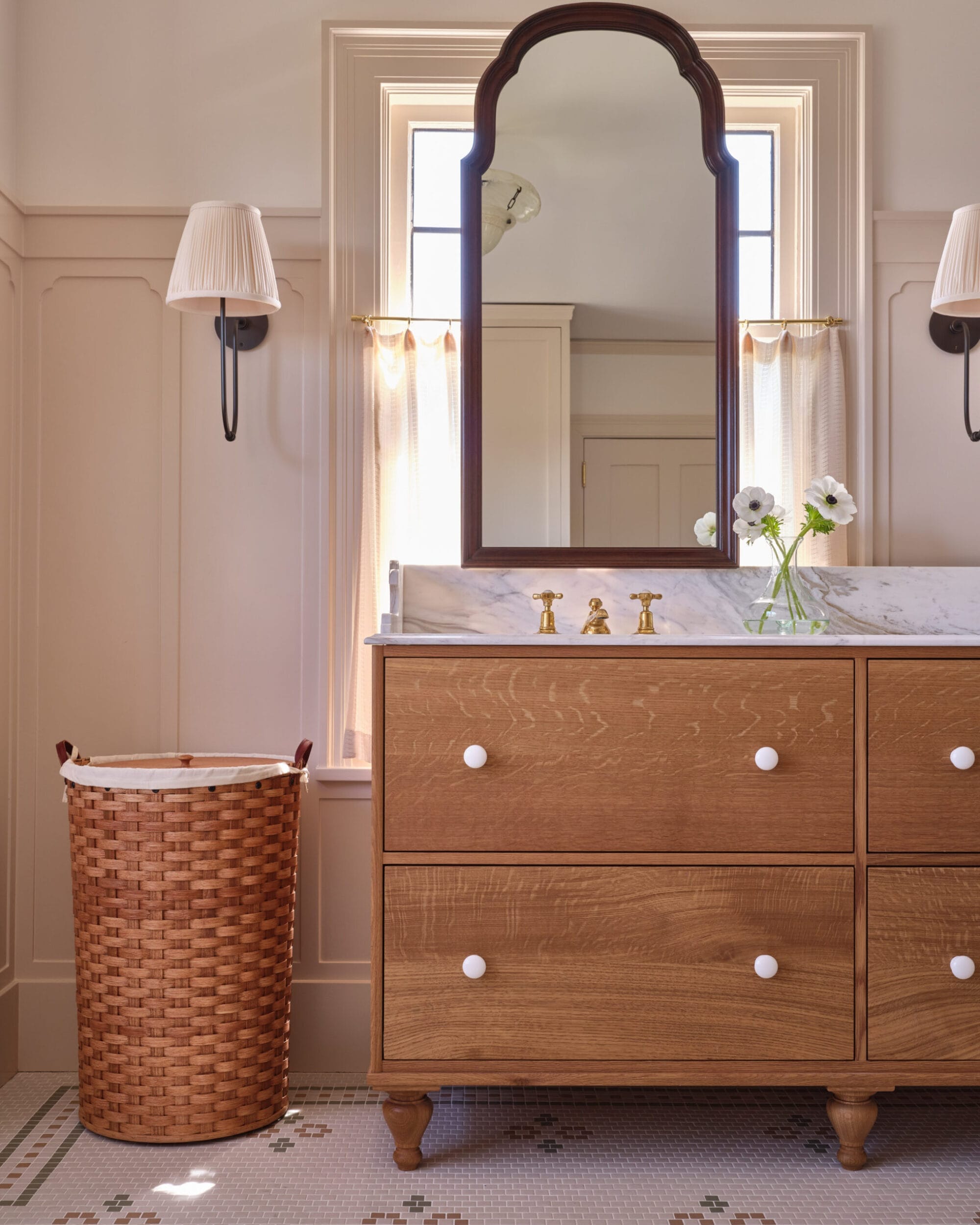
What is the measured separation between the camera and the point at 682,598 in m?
2.14

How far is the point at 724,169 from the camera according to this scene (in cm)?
216

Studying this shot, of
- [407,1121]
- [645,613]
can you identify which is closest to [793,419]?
[645,613]

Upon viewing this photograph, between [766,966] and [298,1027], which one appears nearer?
[766,966]

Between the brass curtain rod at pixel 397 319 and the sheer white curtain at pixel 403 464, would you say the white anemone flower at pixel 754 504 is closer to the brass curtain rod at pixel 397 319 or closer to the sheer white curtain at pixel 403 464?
the sheer white curtain at pixel 403 464

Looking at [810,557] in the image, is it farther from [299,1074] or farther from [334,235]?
[299,1074]

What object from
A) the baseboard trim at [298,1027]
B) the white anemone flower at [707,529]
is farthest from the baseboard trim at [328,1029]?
the white anemone flower at [707,529]

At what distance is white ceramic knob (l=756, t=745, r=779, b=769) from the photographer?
1.60 meters

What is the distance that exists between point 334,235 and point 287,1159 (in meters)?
1.85

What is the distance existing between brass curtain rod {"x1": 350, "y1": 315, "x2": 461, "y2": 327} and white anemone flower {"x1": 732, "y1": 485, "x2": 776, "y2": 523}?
2.44ft

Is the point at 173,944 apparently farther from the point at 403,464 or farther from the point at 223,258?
the point at 223,258

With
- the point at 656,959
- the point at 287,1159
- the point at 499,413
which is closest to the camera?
the point at 656,959

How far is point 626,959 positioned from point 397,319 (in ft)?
4.63

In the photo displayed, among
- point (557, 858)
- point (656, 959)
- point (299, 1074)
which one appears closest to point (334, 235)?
point (557, 858)

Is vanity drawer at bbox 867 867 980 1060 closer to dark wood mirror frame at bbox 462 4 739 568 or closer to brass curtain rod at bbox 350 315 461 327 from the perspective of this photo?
dark wood mirror frame at bbox 462 4 739 568
